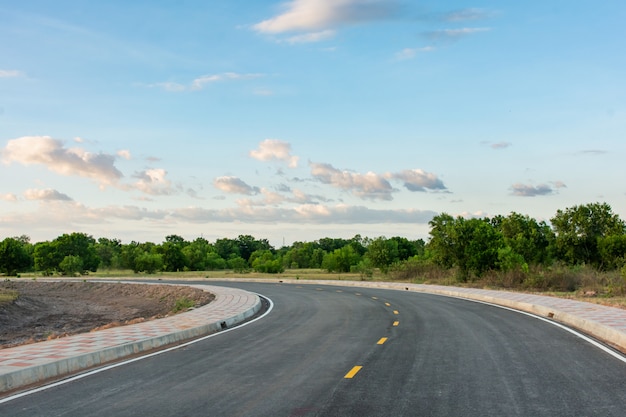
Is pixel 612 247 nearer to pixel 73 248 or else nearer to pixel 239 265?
pixel 239 265

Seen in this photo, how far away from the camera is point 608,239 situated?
65.0m

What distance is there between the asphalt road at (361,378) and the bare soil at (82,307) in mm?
9339

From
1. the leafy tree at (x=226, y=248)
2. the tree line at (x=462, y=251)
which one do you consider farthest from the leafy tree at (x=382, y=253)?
the leafy tree at (x=226, y=248)

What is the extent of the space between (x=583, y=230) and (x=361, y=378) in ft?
218

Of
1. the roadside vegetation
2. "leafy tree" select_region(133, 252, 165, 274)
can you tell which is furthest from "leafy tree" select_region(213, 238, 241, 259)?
"leafy tree" select_region(133, 252, 165, 274)

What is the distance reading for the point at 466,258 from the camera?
148 ft

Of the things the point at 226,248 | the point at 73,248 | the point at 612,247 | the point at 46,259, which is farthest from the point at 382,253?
the point at 226,248

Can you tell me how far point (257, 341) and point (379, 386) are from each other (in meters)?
6.46

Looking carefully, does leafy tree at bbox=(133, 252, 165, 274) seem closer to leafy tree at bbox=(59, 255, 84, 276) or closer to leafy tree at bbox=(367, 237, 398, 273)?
leafy tree at bbox=(59, 255, 84, 276)

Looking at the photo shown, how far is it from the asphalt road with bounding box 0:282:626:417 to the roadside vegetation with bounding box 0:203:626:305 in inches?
610

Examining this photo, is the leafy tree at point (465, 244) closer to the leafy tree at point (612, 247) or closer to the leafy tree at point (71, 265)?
the leafy tree at point (612, 247)

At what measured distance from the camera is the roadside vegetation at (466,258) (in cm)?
3828

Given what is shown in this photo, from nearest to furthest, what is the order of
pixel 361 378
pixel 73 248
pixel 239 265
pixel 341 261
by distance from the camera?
pixel 361 378 < pixel 73 248 < pixel 341 261 < pixel 239 265

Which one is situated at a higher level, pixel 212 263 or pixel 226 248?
pixel 226 248
